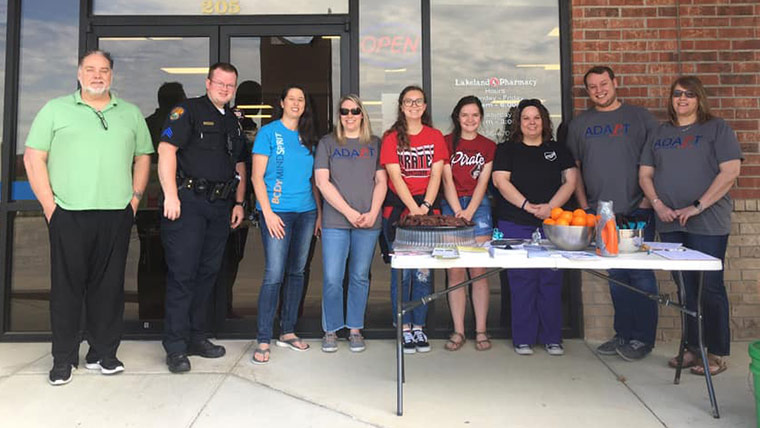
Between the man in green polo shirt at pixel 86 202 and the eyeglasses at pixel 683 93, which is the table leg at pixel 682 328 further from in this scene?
the man in green polo shirt at pixel 86 202

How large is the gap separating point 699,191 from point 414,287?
6.90 ft

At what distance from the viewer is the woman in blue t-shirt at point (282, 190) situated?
3.90 metres

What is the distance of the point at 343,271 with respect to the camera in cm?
409

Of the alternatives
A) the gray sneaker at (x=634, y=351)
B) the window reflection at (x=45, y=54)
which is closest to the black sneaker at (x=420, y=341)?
the gray sneaker at (x=634, y=351)

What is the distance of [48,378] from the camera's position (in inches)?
140

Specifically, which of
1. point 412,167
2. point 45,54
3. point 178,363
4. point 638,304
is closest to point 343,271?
point 412,167

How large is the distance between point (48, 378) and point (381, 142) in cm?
286

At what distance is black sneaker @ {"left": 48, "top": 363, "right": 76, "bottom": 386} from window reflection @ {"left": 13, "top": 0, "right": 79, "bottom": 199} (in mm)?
2146

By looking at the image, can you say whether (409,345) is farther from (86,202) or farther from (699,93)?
(699,93)

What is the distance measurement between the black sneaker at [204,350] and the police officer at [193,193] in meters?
0.07

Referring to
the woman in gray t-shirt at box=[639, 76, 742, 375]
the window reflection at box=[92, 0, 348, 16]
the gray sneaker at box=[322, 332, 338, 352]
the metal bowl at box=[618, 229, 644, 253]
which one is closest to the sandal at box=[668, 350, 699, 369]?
the woman in gray t-shirt at box=[639, 76, 742, 375]

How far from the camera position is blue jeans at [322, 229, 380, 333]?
4031 mm

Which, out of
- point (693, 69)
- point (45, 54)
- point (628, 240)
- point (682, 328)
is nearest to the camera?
point (628, 240)

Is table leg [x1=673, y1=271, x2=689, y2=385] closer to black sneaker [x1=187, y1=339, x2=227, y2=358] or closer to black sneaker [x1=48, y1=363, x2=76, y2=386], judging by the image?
black sneaker [x1=187, y1=339, x2=227, y2=358]
